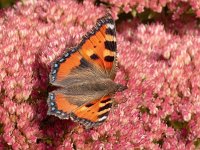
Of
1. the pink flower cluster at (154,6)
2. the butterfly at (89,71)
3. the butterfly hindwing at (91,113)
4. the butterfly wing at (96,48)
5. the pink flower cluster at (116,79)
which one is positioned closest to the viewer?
the butterfly hindwing at (91,113)

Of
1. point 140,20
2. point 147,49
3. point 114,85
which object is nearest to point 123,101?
point 114,85

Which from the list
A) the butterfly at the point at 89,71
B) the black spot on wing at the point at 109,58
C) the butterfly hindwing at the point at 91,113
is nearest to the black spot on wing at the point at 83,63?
the butterfly at the point at 89,71

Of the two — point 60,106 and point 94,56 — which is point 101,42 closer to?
point 94,56

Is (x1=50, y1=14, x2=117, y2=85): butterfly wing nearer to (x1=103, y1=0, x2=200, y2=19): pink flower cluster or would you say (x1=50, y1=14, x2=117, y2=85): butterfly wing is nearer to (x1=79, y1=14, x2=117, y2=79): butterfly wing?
(x1=79, y1=14, x2=117, y2=79): butterfly wing

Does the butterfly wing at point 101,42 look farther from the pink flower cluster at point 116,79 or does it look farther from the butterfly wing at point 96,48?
the pink flower cluster at point 116,79

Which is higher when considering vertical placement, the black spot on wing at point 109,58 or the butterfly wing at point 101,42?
the butterfly wing at point 101,42

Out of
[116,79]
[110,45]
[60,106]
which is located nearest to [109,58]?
[110,45]

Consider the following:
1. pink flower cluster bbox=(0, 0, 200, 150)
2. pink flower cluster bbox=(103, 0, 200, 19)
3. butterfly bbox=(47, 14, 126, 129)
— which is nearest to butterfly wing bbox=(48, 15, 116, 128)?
butterfly bbox=(47, 14, 126, 129)
